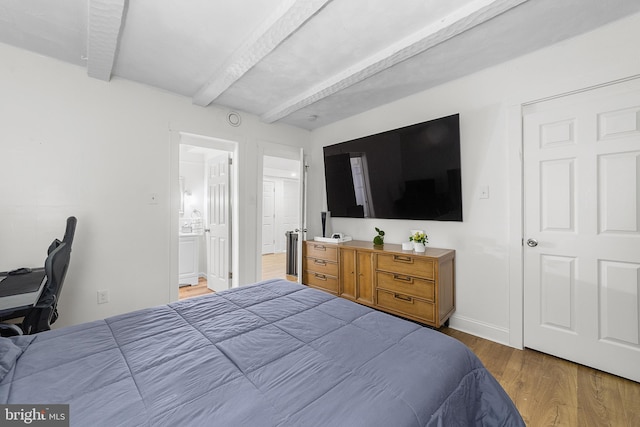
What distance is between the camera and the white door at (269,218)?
24.9ft

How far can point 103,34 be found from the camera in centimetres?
191

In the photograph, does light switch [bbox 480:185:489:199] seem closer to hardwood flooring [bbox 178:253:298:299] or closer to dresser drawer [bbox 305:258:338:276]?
dresser drawer [bbox 305:258:338:276]

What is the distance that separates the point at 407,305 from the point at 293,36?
2623 millimetres

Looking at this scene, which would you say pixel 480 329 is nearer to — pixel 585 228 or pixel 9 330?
pixel 585 228

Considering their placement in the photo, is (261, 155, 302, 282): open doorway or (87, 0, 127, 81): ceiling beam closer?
(87, 0, 127, 81): ceiling beam

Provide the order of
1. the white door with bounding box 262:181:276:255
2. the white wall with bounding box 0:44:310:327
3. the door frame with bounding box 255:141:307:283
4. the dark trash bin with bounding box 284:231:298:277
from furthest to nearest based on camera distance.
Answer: the white door with bounding box 262:181:276:255, the dark trash bin with bounding box 284:231:298:277, the door frame with bounding box 255:141:307:283, the white wall with bounding box 0:44:310:327

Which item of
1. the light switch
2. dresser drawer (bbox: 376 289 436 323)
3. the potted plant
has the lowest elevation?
dresser drawer (bbox: 376 289 436 323)

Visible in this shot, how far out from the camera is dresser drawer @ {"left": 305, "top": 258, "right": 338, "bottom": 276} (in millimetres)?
3449

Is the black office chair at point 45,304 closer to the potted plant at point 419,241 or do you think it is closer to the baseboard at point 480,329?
the potted plant at point 419,241

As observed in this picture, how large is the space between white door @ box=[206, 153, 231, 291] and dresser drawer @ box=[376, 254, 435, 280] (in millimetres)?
2175

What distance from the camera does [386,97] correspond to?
316 cm

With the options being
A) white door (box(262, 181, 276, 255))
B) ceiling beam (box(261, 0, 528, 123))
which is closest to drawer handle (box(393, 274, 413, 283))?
ceiling beam (box(261, 0, 528, 123))

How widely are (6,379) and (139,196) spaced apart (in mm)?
2122

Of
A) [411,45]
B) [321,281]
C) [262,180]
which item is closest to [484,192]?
[411,45]
